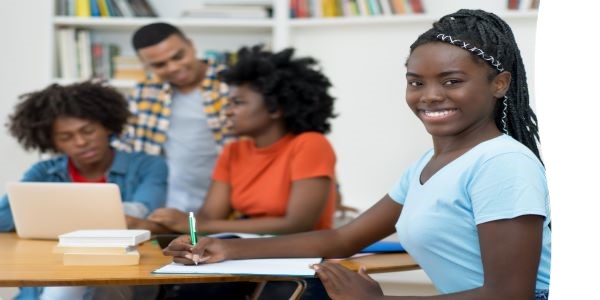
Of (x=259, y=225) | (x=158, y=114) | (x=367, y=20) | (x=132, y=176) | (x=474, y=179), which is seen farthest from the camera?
(x=367, y=20)

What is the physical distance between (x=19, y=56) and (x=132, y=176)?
232 cm

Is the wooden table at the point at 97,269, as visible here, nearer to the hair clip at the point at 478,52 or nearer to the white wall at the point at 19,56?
the hair clip at the point at 478,52

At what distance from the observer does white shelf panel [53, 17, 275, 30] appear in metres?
4.74

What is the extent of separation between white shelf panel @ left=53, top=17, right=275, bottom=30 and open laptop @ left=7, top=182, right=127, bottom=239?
8.23 feet

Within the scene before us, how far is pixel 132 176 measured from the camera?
2.92m


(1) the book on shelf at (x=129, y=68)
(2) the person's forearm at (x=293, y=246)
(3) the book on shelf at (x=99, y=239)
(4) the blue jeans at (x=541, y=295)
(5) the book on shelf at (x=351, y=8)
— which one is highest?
(5) the book on shelf at (x=351, y=8)

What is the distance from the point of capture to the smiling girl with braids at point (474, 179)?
4.56 ft

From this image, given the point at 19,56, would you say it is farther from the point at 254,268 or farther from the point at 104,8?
the point at 254,268

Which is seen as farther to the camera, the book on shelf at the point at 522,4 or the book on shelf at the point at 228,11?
the book on shelf at the point at 228,11

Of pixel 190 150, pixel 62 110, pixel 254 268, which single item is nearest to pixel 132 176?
pixel 62 110

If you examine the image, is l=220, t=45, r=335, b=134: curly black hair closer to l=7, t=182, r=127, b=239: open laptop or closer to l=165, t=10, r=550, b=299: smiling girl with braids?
l=7, t=182, r=127, b=239: open laptop

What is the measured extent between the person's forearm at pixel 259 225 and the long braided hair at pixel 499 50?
1095 mm

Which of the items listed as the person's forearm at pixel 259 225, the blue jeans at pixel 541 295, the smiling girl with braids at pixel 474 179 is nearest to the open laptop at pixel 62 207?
the person's forearm at pixel 259 225

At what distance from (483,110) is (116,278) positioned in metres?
0.81
